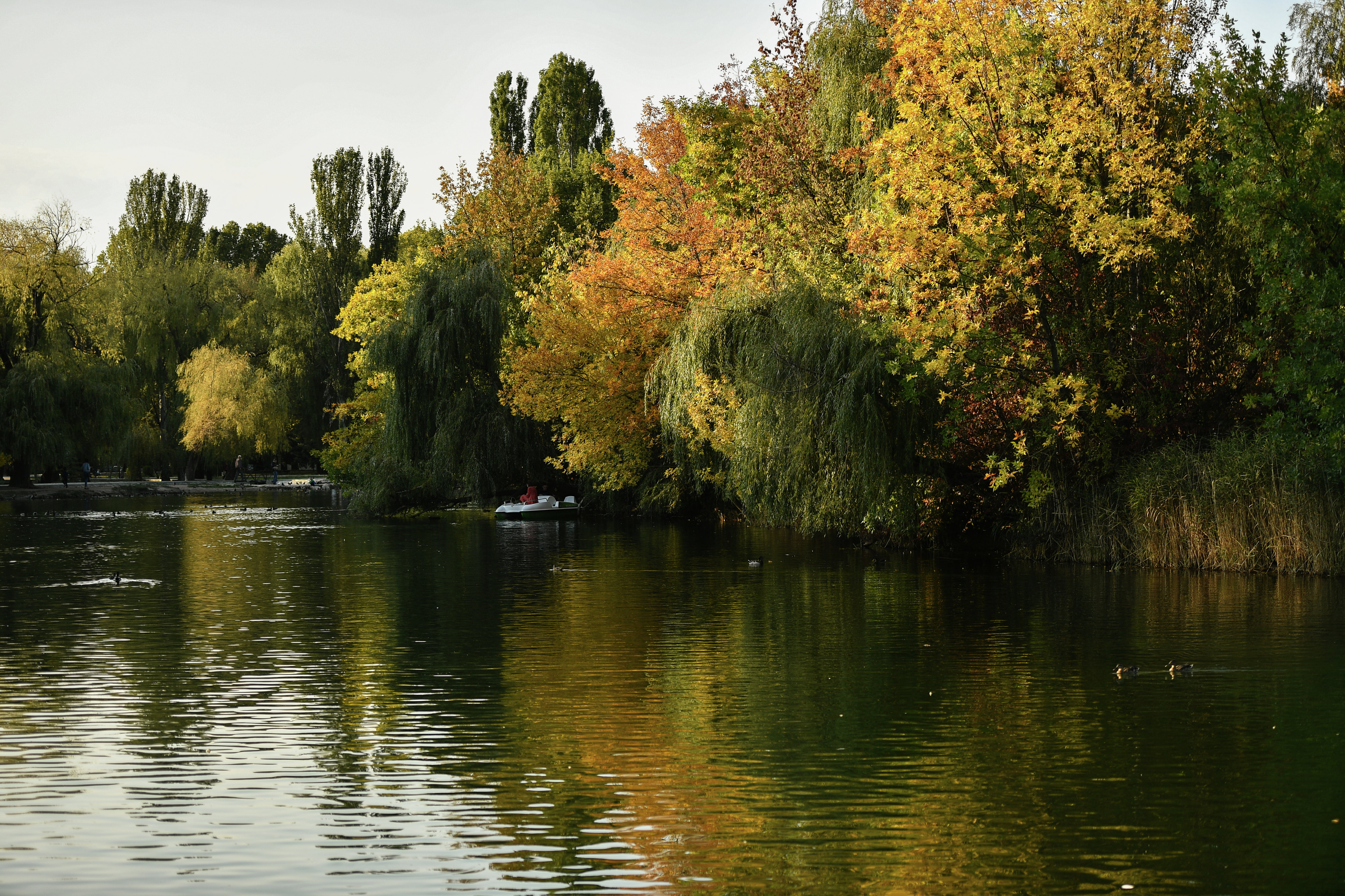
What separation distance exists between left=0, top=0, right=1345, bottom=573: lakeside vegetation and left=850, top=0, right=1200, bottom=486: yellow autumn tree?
0.08 m

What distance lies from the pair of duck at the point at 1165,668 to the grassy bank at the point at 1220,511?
9634 millimetres

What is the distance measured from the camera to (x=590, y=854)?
27.5 feet

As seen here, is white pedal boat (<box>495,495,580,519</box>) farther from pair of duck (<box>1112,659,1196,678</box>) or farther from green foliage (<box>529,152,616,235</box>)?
pair of duck (<box>1112,659,1196,678</box>)

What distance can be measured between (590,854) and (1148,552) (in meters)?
20.6

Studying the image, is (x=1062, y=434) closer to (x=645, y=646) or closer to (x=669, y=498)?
(x=645, y=646)

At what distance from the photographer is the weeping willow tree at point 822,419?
92.0 feet

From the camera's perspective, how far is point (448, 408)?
4703 centimetres

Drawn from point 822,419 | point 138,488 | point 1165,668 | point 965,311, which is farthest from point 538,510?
point 138,488

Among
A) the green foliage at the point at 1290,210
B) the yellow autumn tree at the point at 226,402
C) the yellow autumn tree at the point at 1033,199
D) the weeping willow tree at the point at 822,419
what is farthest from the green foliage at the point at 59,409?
the green foliage at the point at 1290,210

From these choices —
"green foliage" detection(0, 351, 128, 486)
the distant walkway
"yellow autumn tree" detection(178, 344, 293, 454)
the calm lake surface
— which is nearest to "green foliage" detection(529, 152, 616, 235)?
"yellow autumn tree" detection(178, 344, 293, 454)

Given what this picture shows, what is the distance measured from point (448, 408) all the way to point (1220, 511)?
28.3 meters

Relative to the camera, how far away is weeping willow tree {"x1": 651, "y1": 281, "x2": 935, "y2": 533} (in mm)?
28047

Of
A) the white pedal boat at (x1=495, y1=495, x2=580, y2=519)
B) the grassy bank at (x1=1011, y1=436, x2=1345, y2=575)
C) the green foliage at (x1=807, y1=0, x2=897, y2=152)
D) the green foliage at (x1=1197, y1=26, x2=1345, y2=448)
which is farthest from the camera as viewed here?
the white pedal boat at (x1=495, y1=495, x2=580, y2=519)

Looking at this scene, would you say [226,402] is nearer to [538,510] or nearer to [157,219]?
[157,219]
